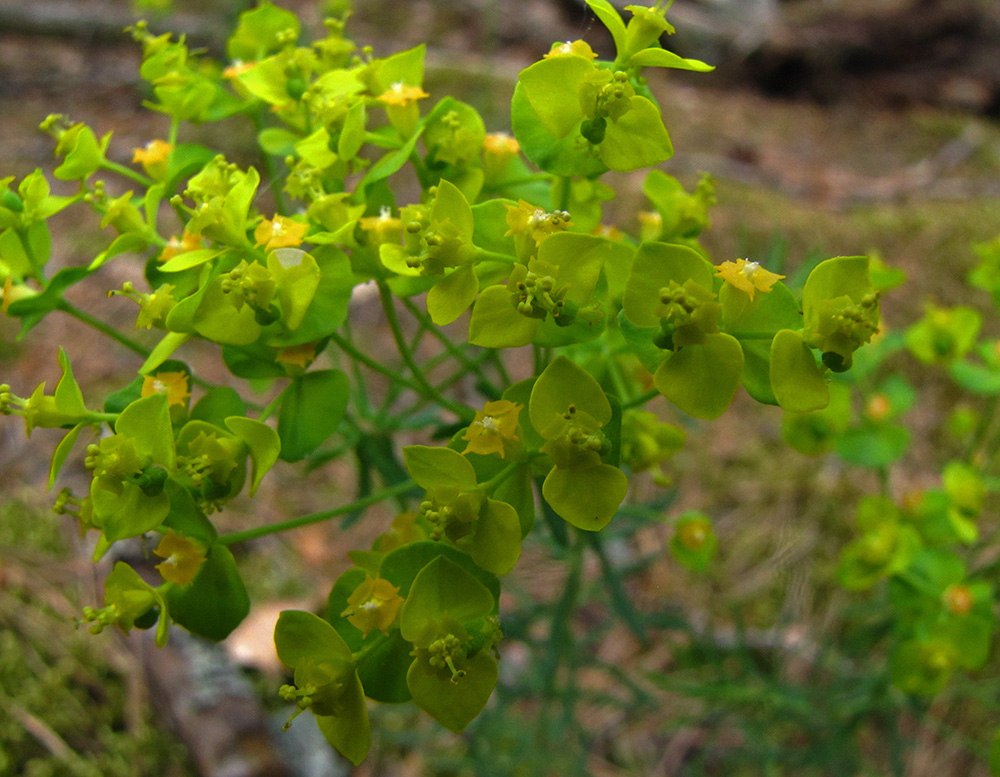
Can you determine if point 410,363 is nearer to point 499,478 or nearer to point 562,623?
point 499,478

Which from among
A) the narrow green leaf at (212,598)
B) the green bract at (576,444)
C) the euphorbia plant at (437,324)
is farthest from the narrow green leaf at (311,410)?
the green bract at (576,444)

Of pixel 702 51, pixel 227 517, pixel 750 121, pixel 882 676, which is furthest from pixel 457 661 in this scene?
pixel 702 51

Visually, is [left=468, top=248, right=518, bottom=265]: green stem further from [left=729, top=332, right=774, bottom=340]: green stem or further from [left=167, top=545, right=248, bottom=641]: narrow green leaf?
[left=167, top=545, right=248, bottom=641]: narrow green leaf

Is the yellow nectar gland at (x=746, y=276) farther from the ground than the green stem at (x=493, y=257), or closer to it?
farther from the ground

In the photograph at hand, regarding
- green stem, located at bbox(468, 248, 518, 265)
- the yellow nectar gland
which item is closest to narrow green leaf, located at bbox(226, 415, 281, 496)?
green stem, located at bbox(468, 248, 518, 265)

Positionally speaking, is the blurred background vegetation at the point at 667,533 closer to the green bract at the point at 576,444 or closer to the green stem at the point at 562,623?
the green stem at the point at 562,623

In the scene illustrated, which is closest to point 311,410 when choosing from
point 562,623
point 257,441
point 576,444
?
point 257,441

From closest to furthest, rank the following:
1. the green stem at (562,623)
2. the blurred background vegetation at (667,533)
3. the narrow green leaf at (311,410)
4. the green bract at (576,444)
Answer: the green bract at (576,444), the narrow green leaf at (311,410), the green stem at (562,623), the blurred background vegetation at (667,533)
